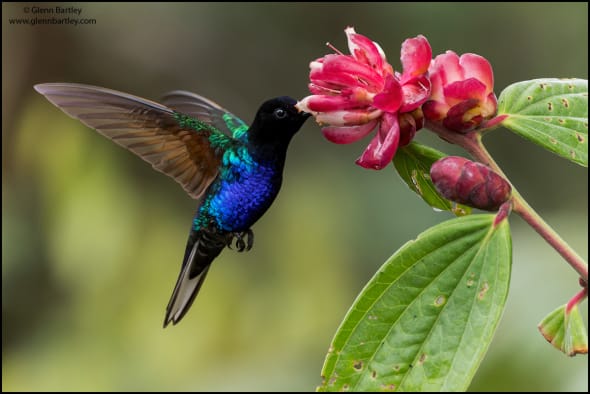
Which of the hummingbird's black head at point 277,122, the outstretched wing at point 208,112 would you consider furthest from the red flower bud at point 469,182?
the outstretched wing at point 208,112

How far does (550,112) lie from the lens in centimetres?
115

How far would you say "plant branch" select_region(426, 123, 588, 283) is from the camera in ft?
3.12

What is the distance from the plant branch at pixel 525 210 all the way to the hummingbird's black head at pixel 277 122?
587mm

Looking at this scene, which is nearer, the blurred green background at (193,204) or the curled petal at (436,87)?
the curled petal at (436,87)

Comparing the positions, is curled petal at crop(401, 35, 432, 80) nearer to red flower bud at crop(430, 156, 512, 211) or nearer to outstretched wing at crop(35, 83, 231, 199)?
red flower bud at crop(430, 156, 512, 211)

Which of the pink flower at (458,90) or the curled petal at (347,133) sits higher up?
the pink flower at (458,90)

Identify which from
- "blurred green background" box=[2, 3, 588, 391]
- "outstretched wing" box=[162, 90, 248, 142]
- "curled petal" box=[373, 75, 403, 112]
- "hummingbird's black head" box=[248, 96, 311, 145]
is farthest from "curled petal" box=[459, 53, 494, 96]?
"blurred green background" box=[2, 3, 588, 391]

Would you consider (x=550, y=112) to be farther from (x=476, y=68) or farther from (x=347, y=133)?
(x=347, y=133)

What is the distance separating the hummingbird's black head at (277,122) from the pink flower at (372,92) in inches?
22.3

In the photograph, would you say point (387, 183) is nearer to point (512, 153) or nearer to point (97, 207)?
point (512, 153)
